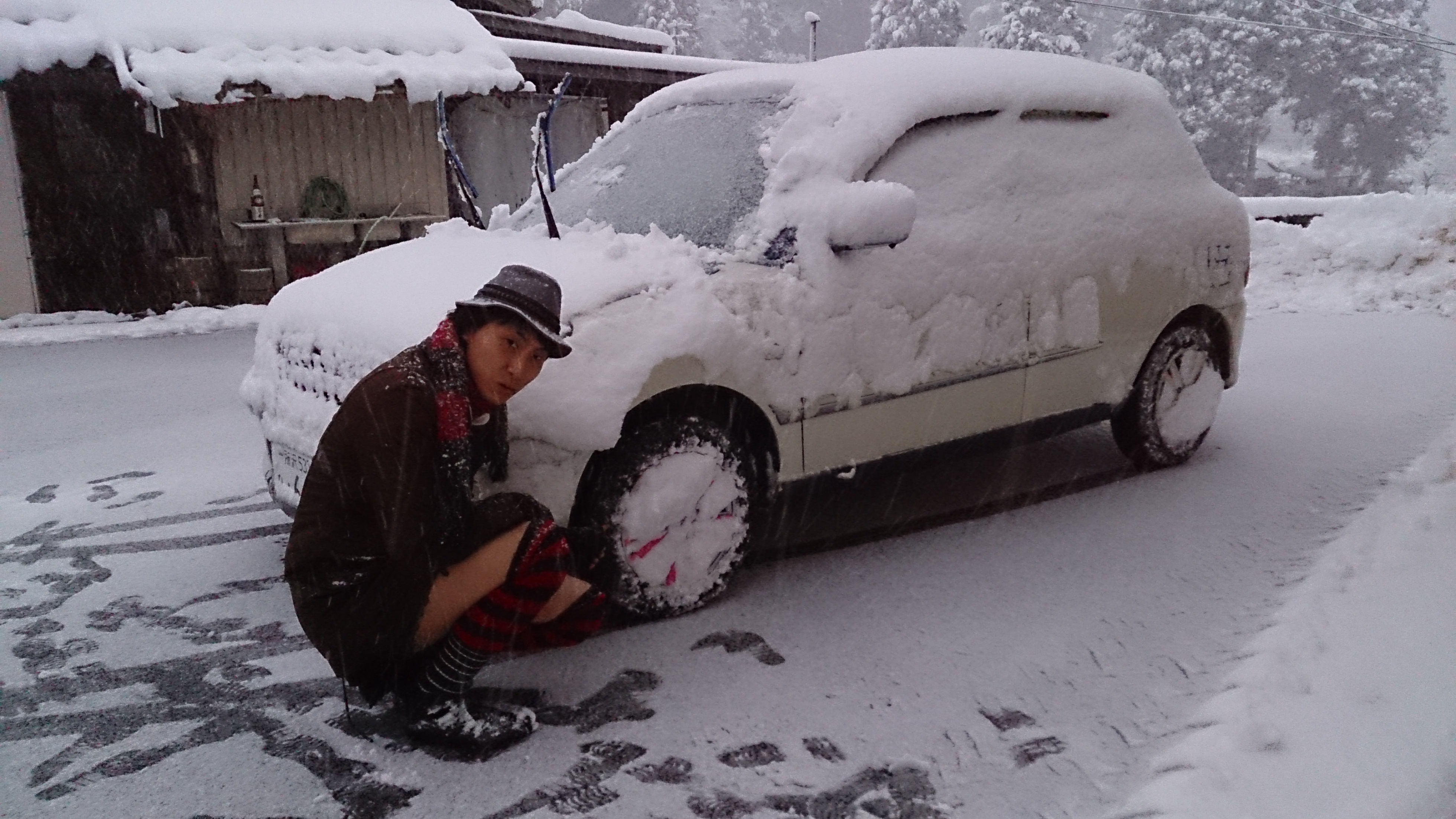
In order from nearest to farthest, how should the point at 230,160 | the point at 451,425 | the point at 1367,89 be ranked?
1. the point at 451,425
2. the point at 230,160
3. the point at 1367,89

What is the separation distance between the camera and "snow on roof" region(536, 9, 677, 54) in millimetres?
17391

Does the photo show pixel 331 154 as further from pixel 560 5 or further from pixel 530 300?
pixel 560 5

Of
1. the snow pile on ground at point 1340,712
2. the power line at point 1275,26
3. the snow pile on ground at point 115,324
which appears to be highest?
the power line at point 1275,26

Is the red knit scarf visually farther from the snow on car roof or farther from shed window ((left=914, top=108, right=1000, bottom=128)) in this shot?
shed window ((left=914, top=108, right=1000, bottom=128))

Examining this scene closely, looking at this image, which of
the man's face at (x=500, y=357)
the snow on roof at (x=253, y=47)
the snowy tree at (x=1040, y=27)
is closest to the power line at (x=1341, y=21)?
the snowy tree at (x=1040, y=27)

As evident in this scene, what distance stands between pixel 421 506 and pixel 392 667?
1.69 ft

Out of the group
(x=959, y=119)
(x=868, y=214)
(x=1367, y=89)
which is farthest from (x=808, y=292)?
(x=1367, y=89)

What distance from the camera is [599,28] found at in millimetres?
17469

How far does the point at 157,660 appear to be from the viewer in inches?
130

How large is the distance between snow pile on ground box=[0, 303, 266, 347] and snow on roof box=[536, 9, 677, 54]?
289 inches

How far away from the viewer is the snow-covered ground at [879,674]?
2.51 m

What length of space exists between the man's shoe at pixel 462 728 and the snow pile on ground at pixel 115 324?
10.2m

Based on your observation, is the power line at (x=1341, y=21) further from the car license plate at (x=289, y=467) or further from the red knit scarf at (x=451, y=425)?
the red knit scarf at (x=451, y=425)

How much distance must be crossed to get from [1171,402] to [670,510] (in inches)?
114
